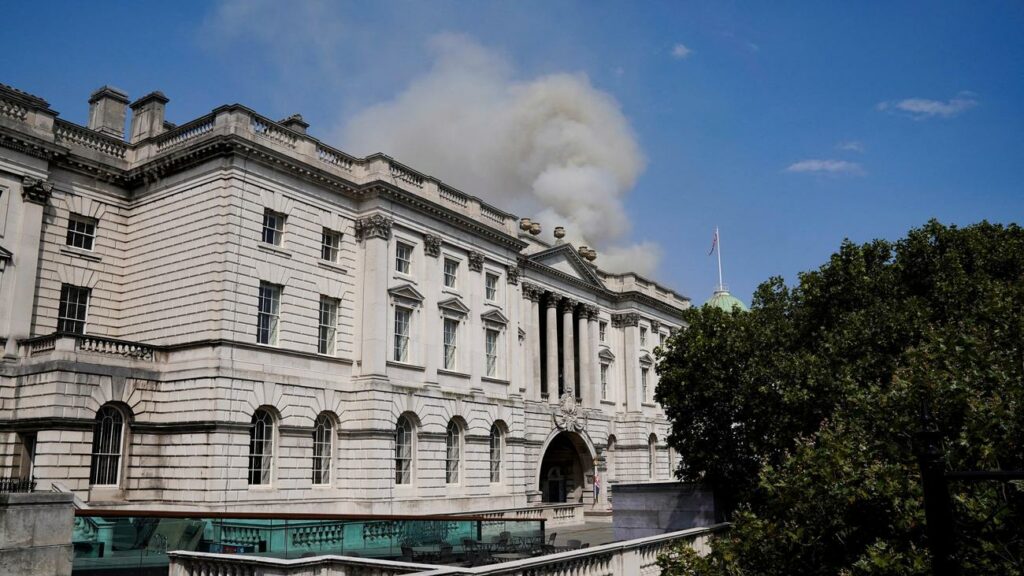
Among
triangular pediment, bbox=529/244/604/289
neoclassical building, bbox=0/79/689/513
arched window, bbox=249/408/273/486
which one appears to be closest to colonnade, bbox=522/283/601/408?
triangular pediment, bbox=529/244/604/289

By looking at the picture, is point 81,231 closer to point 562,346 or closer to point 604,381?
point 562,346

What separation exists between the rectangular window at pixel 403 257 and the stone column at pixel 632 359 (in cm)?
2539

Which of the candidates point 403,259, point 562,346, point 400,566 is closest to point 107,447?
point 403,259

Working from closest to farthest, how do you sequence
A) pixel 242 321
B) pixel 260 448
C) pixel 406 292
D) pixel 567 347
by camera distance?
pixel 242 321, pixel 260 448, pixel 406 292, pixel 567 347

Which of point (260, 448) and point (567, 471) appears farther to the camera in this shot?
point (567, 471)

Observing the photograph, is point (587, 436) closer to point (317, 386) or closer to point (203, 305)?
point (317, 386)

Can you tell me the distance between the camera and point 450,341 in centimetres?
4162

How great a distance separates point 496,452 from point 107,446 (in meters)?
19.9

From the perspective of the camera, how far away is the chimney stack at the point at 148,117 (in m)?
36.6

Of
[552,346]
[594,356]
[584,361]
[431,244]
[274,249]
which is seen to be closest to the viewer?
[274,249]

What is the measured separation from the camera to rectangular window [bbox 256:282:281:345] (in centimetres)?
3303

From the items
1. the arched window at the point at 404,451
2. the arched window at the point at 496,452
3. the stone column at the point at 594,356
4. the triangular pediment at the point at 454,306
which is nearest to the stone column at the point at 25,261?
the arched window at the point at 404,451

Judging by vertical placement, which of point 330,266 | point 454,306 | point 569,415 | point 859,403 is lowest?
point 859,403

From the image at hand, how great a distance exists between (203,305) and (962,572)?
2641 cm
